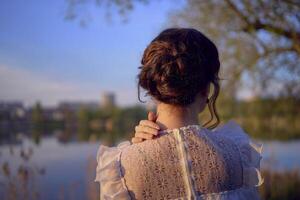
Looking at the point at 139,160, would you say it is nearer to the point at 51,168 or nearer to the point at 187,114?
the point at 187,114

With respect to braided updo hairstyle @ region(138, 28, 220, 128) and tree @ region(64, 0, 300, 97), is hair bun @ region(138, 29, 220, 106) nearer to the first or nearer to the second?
braided updo hairstyle @ region(138, 28, 220, 128)

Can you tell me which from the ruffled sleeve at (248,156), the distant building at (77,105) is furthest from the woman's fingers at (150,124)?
the distant building at (77,105)

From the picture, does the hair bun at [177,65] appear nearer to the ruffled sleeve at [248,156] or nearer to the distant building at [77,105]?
the ruffled sleeve at [248,156]

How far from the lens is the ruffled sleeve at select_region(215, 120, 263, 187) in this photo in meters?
1.39

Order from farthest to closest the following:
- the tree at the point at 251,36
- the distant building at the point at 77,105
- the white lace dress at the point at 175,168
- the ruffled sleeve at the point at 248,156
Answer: the distant building at the point at 77,105 < the tree at the point at 251,36 < the ruffled sleeve at the point at 248,156 < the white lace dress at the point at 175,168

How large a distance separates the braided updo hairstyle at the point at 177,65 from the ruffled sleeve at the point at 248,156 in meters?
0.26

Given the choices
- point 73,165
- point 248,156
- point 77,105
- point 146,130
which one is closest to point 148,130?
point 146,130

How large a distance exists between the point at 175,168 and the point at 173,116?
0.19 meters

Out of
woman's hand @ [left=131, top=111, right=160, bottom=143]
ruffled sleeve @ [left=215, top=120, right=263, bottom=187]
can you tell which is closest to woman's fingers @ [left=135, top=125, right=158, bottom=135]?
woman's hand @ [left=131, top=111, right=160, bottom=143]

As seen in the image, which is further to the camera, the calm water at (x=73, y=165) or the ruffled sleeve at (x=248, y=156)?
the calm water at (x=73, y=165)

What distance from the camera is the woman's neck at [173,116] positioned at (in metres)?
1.34

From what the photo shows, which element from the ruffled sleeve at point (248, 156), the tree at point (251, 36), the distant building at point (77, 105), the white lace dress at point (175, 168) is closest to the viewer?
the white lace dress at point (175, 168)

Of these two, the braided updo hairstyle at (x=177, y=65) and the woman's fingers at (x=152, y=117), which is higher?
the braided updo hairstyle at (x=177, y=65)

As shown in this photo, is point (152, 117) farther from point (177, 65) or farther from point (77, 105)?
point (77, 105)
